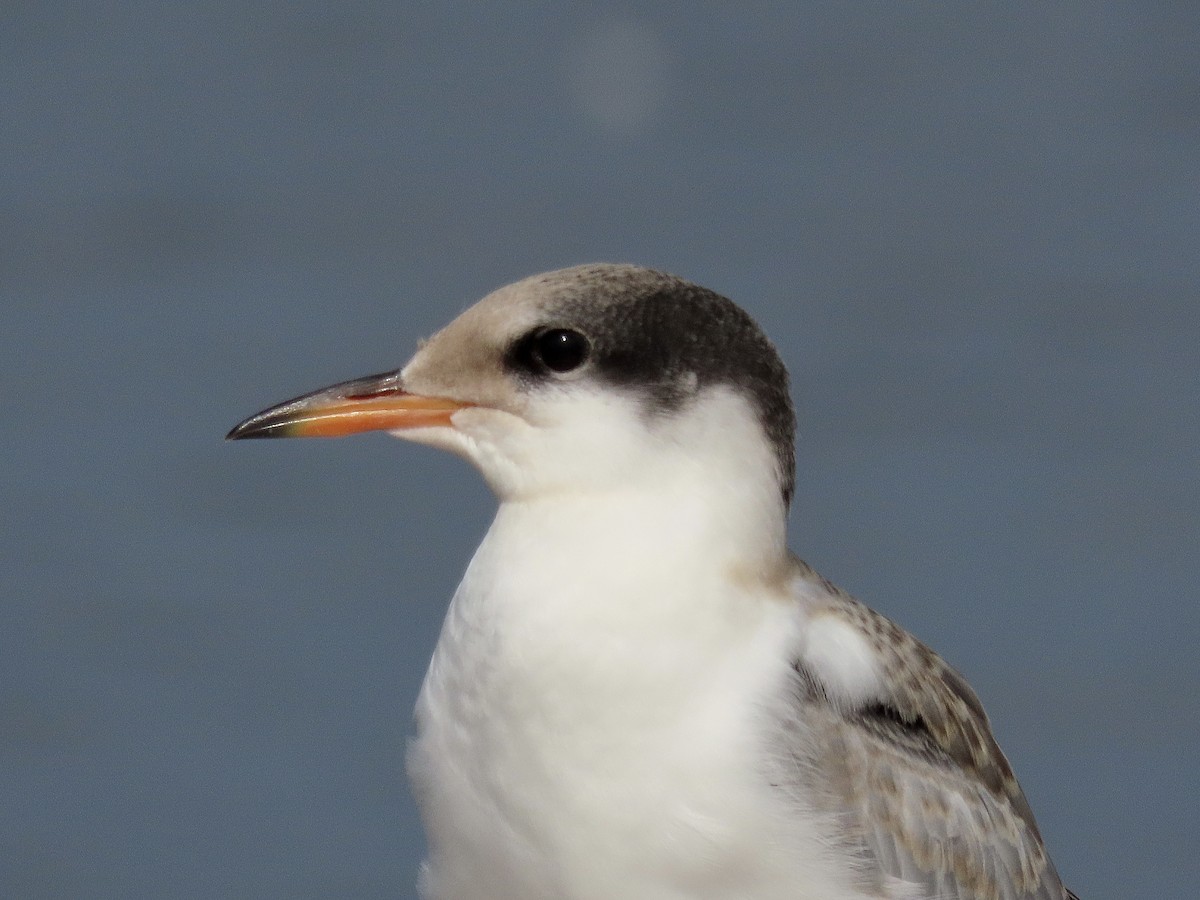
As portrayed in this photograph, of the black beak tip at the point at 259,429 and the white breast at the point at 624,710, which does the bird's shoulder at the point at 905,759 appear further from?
the black beak tip at the point at 259,429

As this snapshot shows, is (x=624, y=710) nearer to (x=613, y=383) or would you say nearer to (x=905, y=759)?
(x=613, y=383)

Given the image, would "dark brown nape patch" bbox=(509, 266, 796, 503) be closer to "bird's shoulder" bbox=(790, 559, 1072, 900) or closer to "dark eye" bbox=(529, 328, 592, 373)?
"dark eye" bbox=(529, 328, 592, 373)

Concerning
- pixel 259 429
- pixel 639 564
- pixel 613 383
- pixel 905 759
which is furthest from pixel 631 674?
pixel 259 429

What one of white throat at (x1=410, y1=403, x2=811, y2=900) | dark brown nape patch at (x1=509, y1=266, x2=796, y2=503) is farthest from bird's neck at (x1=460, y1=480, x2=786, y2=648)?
dark brown nape patch at (x1=509, y1=266, x2=796, y2=503)

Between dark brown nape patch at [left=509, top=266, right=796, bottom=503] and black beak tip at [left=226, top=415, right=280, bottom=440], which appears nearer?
dark brown nape patch at [left=509, top=266, right=796, bottom=503]

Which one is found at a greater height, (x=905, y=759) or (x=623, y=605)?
(x=905, y=759)

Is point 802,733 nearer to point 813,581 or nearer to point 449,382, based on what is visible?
point 813,581
